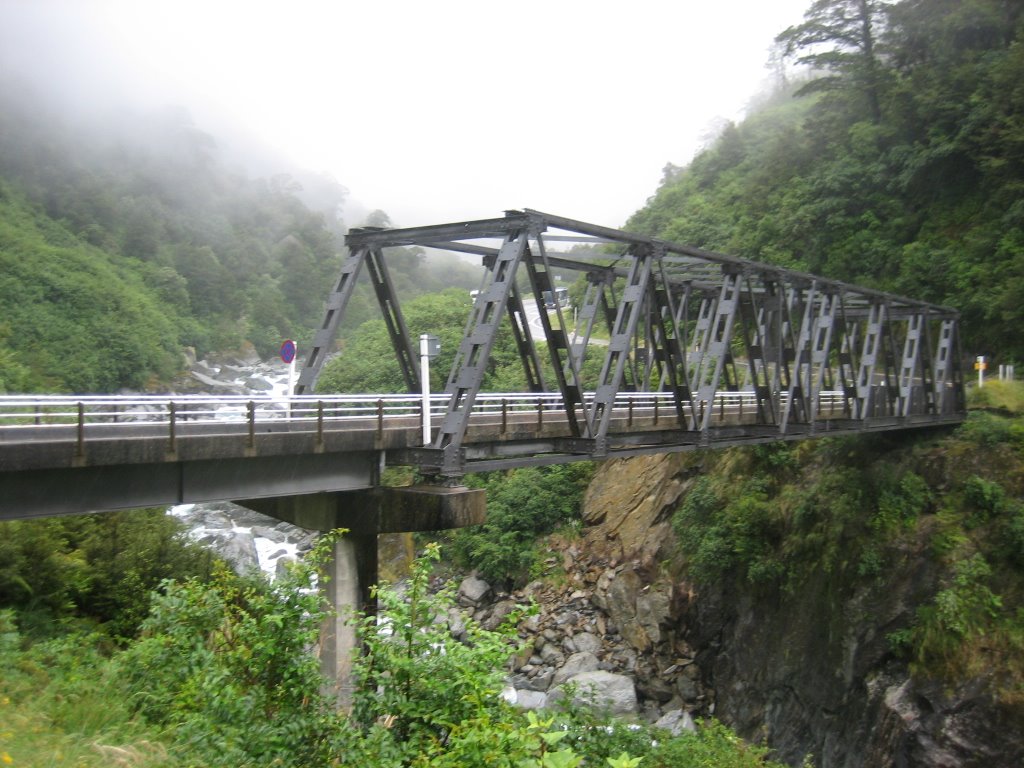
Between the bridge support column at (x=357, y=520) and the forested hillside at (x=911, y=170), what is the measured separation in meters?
25.3

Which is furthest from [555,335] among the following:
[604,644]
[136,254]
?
[136,254]

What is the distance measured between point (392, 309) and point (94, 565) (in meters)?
7.72

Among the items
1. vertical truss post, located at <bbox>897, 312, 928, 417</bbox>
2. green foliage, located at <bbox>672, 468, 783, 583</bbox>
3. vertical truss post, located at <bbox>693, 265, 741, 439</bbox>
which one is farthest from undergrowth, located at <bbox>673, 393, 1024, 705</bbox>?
vertical truss post, located at <bbox>693, 265, 741, 439</bbox>

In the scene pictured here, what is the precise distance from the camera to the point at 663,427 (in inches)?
665

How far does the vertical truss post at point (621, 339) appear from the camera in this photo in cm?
1430

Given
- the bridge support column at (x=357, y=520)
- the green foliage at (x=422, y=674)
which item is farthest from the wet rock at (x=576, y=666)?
the green foliage at (x=422, y=674)

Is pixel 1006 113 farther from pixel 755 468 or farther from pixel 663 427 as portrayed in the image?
pixel 663 427

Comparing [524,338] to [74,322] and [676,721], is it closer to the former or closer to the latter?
[676,721]

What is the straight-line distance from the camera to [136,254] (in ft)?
211

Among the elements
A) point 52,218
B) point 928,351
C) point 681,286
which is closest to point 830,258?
point 928,351

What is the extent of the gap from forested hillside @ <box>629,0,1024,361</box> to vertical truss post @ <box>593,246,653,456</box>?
19.9 metres

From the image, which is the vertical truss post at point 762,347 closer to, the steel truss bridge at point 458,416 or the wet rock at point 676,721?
the steel truss bridge at point 458,416

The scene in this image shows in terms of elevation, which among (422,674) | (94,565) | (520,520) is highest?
(422,674)

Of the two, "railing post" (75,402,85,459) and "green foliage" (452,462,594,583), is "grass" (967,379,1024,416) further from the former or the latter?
"railing post" (75,402,85,459)
